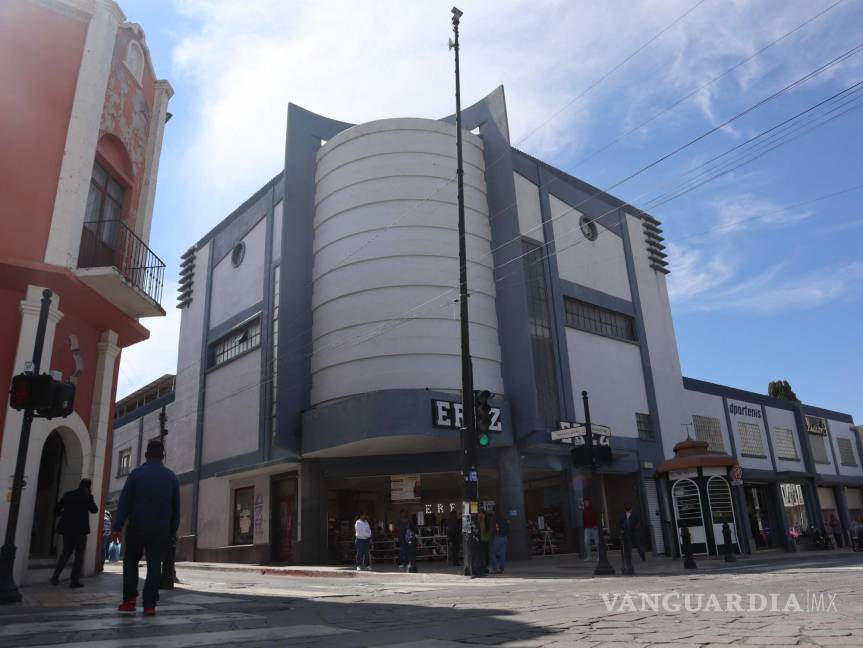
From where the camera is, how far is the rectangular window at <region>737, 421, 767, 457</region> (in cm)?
3397

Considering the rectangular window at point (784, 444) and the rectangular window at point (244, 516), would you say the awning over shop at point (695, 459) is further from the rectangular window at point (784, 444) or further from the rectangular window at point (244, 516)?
the rectangular window at point (784, 444)

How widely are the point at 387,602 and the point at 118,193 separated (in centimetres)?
1121

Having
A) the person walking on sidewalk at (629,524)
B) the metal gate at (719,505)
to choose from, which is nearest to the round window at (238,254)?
the person walking on sidewalk at (629,524)

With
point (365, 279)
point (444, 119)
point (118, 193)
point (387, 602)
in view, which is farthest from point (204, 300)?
point (387, 602)

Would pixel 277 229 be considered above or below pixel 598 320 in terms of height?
above

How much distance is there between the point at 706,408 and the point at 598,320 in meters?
8.82

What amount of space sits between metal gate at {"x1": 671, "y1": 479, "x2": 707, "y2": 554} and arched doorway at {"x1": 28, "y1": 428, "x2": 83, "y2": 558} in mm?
15067

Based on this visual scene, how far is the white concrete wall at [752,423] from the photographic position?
33.5 metres

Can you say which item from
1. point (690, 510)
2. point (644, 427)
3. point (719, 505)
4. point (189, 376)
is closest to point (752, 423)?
point (644, 427)

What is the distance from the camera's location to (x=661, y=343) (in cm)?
3150

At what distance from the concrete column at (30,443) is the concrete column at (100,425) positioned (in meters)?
1.99

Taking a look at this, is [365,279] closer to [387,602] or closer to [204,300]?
[204,300]

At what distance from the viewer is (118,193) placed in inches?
589

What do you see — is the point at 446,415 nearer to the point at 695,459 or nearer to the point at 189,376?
the point at 695,459
